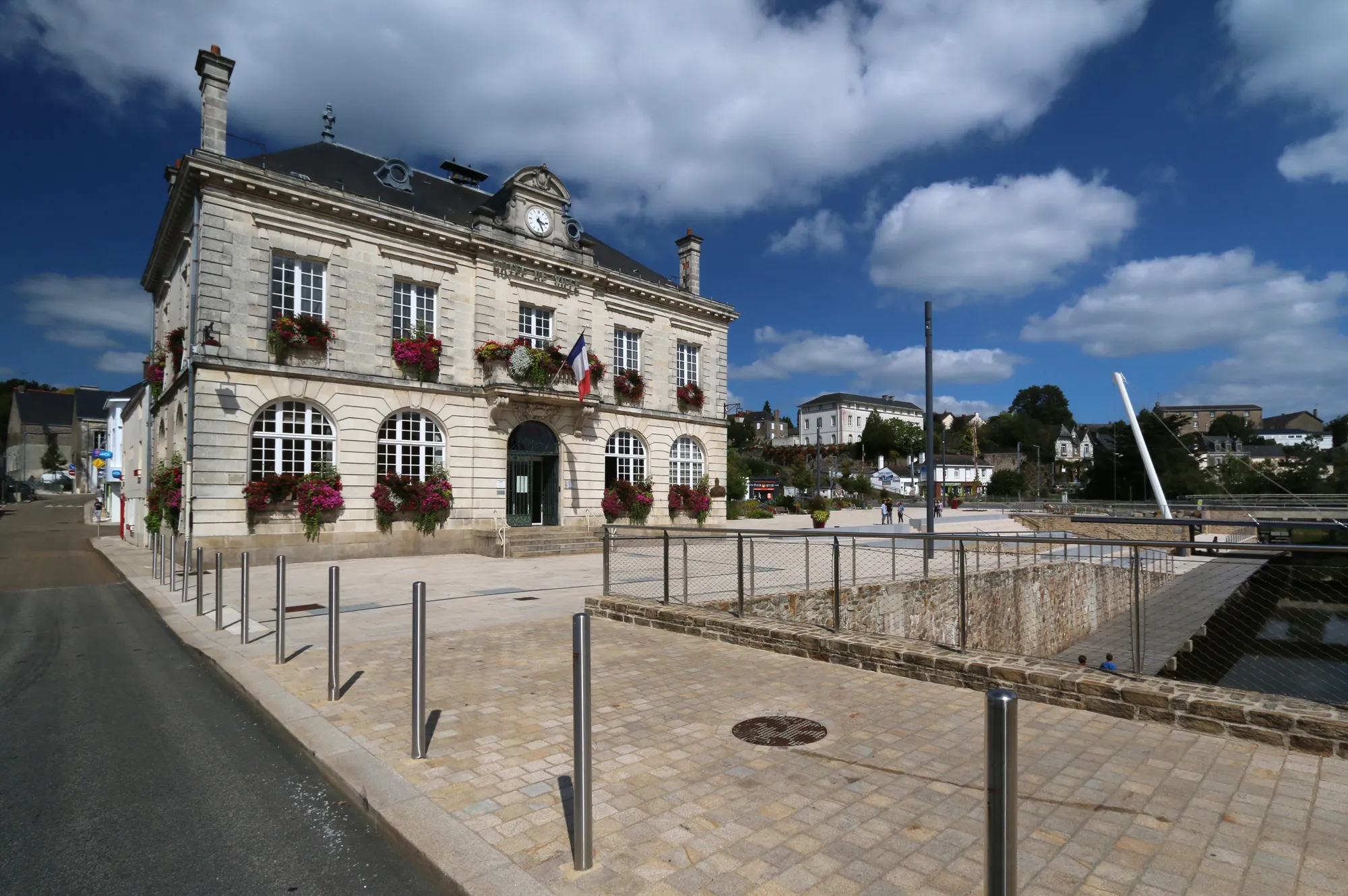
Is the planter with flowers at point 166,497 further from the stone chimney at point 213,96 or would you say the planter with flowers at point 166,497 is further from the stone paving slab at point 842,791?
the stone paving slab at point 842,791

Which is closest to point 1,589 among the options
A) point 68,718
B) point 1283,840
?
point 68,718

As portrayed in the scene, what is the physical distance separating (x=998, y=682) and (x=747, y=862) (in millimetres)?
3475

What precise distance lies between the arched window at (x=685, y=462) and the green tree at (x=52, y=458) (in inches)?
4394

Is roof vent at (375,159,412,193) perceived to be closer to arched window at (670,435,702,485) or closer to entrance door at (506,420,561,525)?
entrance door at (506,420,561,525)

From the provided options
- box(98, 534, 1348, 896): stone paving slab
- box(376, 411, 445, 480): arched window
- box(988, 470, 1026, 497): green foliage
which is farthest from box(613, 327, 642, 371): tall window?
box(988, 470, 1026, 497): green foliage

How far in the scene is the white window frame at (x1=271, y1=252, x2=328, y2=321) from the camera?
60.3ft

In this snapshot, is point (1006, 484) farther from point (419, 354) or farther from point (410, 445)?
point (419, 354)

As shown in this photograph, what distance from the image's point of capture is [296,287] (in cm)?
1867

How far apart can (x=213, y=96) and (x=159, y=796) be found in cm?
1902

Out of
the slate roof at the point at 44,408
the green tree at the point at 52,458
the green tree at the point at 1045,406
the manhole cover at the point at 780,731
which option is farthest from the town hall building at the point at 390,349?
the green tree at the point at 1045,406

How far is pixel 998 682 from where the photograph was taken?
576 cm

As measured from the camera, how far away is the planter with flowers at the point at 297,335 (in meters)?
17.8

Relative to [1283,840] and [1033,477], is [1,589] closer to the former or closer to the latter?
[1283,840]

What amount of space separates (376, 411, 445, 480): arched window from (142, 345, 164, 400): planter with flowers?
7.92 meters
